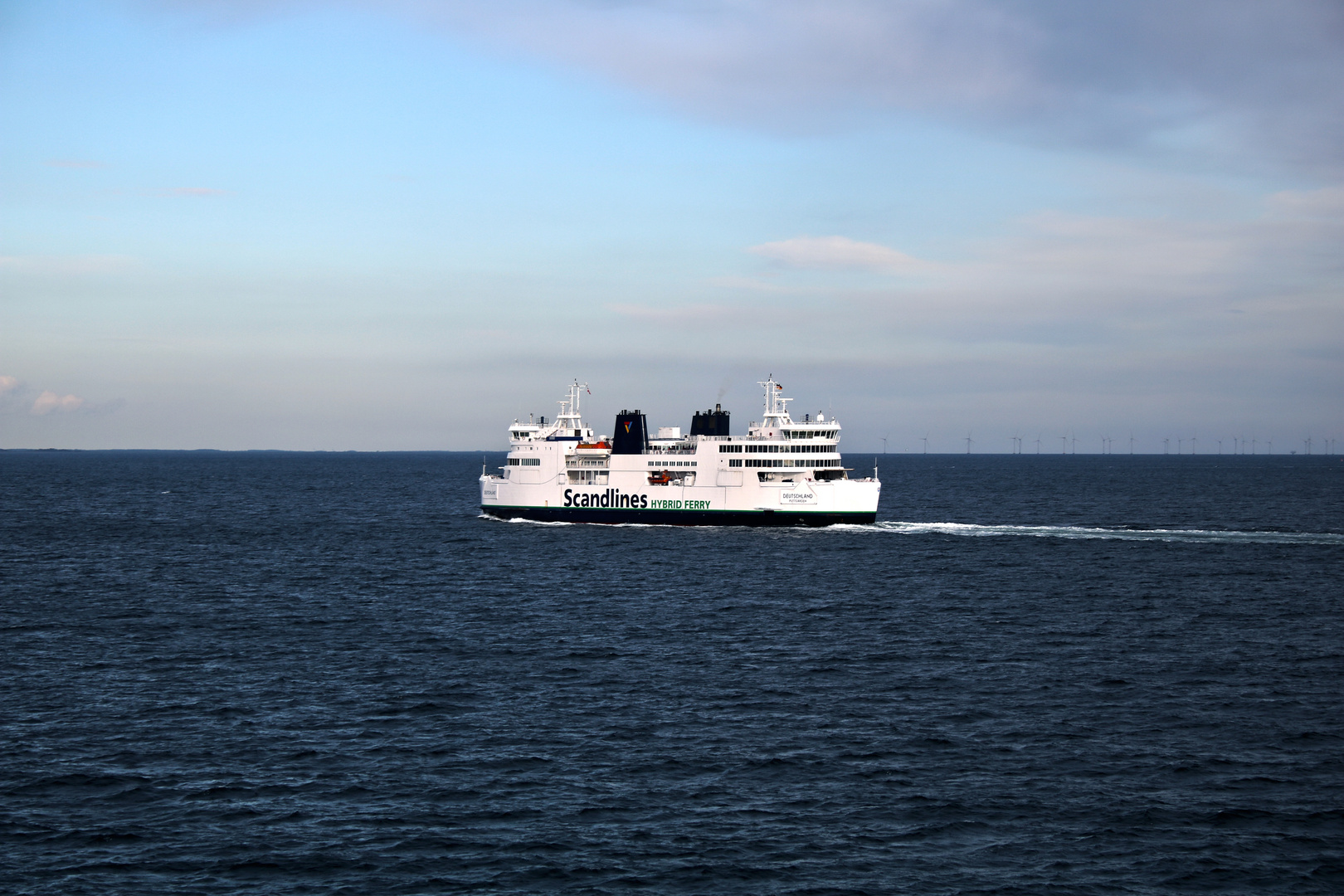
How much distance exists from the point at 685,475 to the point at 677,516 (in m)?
3.79

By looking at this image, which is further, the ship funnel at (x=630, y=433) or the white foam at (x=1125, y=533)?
the ship funnel at (x=630, y=433)

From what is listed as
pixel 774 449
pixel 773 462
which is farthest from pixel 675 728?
pixel 773 462

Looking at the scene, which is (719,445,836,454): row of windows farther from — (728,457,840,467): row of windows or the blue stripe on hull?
the blue stripe on hull

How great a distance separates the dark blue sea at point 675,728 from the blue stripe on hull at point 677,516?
60.1 ft

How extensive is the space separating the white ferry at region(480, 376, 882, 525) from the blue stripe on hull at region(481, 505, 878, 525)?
0.32 ft

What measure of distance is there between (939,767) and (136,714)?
83.5 ft

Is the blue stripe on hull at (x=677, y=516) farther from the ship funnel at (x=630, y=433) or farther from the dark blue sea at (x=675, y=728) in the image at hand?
the dark blue sea at (x=675, y=728)

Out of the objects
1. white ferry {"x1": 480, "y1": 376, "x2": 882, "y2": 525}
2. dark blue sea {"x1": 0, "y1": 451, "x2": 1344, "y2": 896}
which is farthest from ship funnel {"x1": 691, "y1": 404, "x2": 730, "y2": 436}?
dark blue sea {"x1": 0, "y1": 451, "x2": 1344, "y2": 896}

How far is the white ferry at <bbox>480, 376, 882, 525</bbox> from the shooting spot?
90.2 metres

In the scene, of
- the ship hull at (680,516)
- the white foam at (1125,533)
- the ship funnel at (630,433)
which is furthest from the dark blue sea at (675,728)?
the ship funnel at (630,433)

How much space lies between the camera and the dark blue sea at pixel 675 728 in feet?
75.6

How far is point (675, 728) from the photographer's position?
32.8 meters

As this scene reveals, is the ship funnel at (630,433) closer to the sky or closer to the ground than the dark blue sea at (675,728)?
closer to the sky

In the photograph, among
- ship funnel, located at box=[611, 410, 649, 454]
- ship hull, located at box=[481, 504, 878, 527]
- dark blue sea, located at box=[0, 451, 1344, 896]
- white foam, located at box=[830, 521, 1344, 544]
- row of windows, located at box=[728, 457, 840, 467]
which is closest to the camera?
dark blue sea, located at box=[0, 451, 1344, 896]
